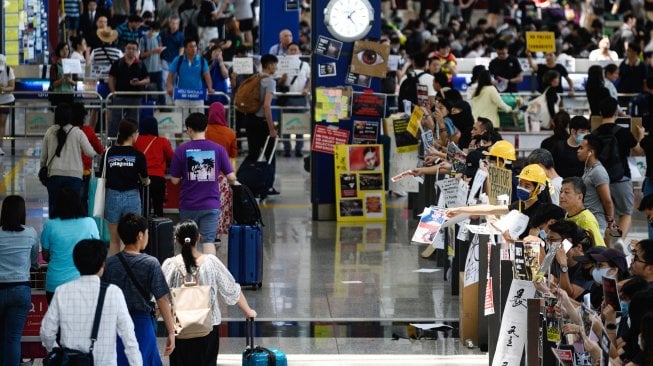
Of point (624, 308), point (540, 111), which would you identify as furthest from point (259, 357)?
point (540, 111)

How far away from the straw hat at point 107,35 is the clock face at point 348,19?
9.43 m

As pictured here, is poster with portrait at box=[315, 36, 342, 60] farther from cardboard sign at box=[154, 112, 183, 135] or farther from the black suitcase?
the black suitcase

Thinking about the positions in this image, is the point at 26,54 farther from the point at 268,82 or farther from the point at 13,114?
the point at 268,82

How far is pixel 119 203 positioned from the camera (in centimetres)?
1373

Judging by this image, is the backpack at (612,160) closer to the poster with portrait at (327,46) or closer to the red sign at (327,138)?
the red sign at (327,138)

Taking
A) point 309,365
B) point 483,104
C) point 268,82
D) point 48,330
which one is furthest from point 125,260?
point 483,104

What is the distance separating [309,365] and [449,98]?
6.46 meters

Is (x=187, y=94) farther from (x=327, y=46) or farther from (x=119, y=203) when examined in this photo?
(x=119, y=203)

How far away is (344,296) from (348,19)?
5.58 m

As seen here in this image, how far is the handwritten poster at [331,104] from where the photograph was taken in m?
18.9

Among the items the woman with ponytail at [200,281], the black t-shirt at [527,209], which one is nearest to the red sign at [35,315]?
the woman with ponytail at [200,281]

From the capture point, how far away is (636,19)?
38281mm

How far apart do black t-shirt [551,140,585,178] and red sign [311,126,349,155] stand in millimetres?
4447

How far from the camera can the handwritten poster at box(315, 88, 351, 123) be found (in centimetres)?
1892
